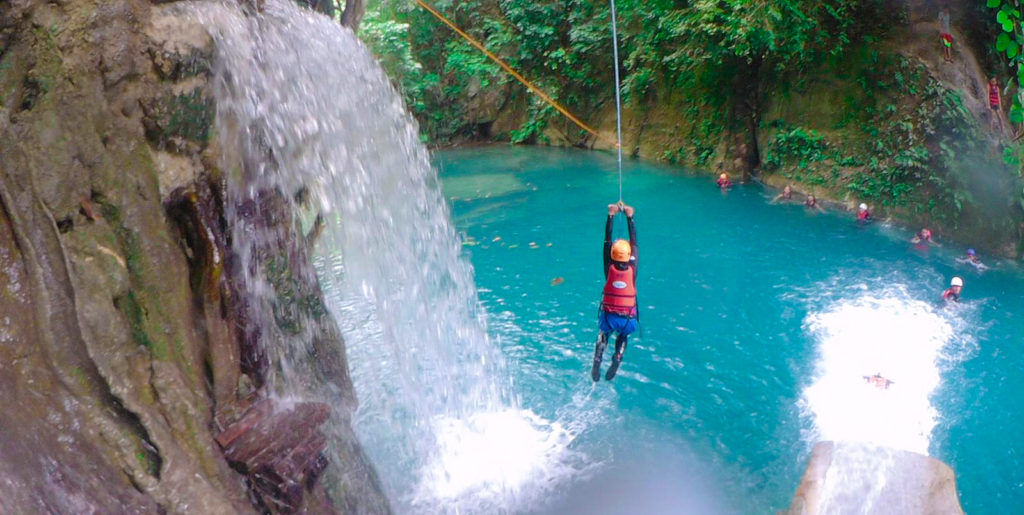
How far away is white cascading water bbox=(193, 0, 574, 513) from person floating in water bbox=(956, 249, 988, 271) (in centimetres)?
661

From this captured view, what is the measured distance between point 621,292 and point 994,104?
7.84 meters

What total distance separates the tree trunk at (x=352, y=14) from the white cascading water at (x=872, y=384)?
16.6 feet

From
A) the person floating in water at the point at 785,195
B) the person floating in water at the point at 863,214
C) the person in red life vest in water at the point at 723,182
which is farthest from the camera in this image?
the person in red life vest in water at the point at 723,182

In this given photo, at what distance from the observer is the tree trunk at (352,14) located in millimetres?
5195

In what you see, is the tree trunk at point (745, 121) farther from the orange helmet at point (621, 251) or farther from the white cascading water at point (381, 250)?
the orange helmet at point (621, 251)

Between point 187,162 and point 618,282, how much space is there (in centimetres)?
336

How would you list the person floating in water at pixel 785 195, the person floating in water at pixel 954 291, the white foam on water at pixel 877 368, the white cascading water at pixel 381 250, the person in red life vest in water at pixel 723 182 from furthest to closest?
the person in red life vest in water at pixel 723 182
the person floating in water at pixel 785 195
the person floating in water at pixel 954 291
the white foam on water at pixel 877 368
the white cascading water at pixel 381 250

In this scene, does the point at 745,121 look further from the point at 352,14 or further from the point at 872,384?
the point at 352,14

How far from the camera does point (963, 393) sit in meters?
5.91

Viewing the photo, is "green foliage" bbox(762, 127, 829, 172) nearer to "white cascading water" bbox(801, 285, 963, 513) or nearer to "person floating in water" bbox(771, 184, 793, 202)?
"person floating in water" bbox(771, 184, 793, 202)

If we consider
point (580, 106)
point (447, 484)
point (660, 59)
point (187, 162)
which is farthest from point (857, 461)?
point (580, 106)

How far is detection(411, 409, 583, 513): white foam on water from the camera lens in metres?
4.81

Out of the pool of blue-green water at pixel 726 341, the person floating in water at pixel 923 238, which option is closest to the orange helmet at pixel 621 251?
the pool of blue-green water at pixel 726 341

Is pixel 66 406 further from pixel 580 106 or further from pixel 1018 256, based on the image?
pixel 580 106
